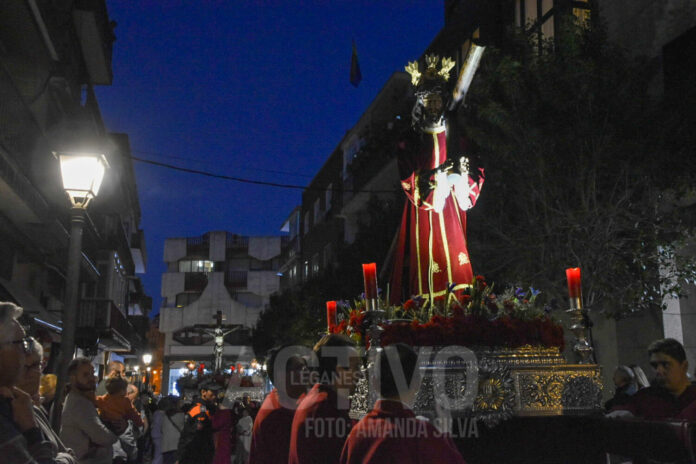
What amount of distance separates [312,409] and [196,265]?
69958mm

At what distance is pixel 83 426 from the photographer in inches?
229

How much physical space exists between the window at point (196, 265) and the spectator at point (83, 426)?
66.4m

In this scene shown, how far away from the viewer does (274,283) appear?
69625mm

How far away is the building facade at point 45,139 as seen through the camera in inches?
544

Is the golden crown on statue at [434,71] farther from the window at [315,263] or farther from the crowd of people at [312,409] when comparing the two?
the window at [315,263]

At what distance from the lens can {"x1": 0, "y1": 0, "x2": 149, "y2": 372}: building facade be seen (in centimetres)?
1382

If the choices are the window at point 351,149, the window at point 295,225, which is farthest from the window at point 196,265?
the window at point 351,149

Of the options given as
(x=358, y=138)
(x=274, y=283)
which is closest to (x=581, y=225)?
(x=358, y=138)

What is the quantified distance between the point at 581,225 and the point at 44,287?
1570 cm

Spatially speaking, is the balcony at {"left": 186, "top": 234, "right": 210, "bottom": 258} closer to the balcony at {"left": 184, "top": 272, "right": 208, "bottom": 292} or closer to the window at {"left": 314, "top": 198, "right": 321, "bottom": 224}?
the balcony at {"left": 184, "top": 272, "right": 208, "bottom": 292}

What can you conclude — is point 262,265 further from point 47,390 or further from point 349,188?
point 47,390

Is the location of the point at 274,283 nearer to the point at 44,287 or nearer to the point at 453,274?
the point at 44,287

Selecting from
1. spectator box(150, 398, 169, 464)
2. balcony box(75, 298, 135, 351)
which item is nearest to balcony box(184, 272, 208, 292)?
balcony box(75, 298, 135, 351)

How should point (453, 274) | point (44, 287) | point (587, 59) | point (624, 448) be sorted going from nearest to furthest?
point (624, 448) < point (453, 274) < point (587, 59) < point (44, 287)
